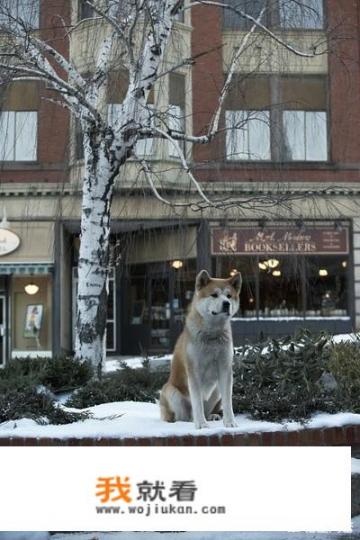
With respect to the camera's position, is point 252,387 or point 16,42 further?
point 16,42

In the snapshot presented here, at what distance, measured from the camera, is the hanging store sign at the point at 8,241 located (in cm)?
1839

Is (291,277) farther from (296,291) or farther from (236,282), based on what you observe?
(236,282)

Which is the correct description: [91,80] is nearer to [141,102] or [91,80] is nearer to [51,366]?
[141,102]

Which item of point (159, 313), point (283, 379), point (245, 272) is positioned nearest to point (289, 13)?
point (283, 379)

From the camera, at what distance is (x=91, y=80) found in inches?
349

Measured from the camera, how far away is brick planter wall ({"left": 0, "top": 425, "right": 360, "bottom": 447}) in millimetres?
4852

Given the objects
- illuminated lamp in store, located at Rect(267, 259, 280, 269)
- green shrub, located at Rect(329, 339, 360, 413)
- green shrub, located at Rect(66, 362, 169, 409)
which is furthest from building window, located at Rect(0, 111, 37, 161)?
green shrub, located at Rect(329, 339, 360, 413)

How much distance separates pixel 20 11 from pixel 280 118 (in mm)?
4298

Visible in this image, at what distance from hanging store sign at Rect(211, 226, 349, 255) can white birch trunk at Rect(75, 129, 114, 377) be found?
8021 mm

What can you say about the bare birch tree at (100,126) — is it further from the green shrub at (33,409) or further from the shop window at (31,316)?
the shop window at (31,316)

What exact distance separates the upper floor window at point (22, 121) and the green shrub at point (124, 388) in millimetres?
6705

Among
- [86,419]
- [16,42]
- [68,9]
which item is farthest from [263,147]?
[86,419]

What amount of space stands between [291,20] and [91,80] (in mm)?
2956

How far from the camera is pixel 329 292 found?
19.0 m
